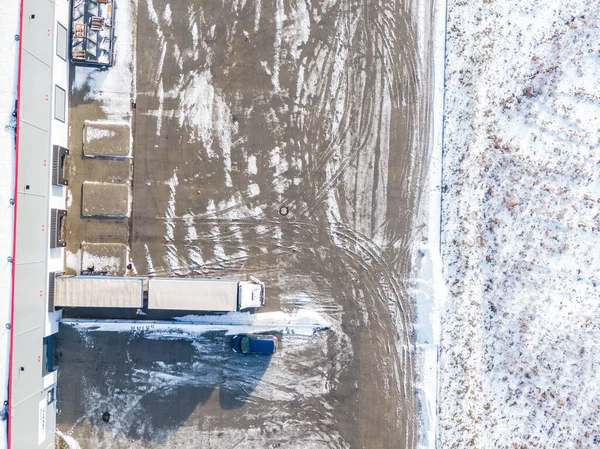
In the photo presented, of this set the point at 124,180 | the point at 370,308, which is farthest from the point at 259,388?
the point at 124,180

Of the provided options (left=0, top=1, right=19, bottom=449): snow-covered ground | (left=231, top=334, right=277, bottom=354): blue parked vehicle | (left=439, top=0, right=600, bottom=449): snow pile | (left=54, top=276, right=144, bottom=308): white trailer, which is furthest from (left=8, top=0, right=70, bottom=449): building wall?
(left=439, top=0, right=600, bottom=449): snow pile

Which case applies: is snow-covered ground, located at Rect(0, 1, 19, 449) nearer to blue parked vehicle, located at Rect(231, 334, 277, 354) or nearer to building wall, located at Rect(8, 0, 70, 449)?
building wall, located at Rect(8, 0, 70, 449)

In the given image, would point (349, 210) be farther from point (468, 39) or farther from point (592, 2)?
point (592, 2)

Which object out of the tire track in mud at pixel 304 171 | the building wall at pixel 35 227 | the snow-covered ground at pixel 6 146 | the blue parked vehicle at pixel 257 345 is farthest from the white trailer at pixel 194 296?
the snow-covered ground at pixel 6 146

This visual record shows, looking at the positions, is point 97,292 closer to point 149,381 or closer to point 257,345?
point 149,381

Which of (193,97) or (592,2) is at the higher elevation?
(592,2)

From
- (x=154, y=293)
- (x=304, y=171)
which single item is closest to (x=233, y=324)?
(x=154, y=293)
